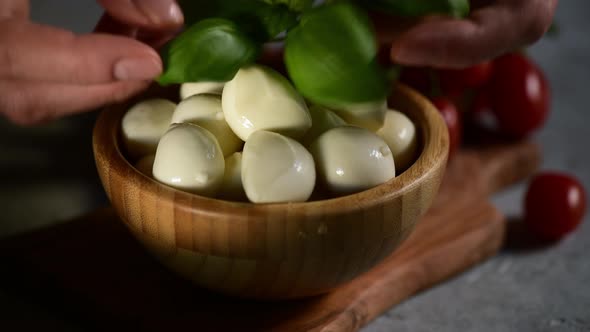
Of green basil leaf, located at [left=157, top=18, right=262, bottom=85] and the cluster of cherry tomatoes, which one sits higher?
green basil leaf, located at [left=157, top=18, right=262, bottom=85]

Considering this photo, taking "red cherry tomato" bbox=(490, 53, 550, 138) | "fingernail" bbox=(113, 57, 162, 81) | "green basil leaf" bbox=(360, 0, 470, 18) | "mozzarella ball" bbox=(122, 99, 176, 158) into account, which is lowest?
"red cherry tomato" bbox=(490, 53, 550, 138)

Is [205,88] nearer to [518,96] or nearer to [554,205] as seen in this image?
[554,205]

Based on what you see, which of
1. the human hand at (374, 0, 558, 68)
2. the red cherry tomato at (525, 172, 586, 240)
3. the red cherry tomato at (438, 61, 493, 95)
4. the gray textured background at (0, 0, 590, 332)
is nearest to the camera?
the human hand at (374, 0, 558, 68)

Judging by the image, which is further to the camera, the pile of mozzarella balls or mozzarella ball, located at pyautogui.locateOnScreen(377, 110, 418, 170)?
mozzarella ball, located at pyautogui.locateOnScreen(377, 110, 418, 170)

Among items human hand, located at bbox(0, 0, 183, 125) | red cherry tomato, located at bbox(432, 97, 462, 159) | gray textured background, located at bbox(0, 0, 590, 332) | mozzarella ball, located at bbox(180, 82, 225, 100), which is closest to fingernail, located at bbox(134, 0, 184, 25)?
human hand, located at bbox(0, 0, 183, 125)

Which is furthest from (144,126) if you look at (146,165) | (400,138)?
(400,138)

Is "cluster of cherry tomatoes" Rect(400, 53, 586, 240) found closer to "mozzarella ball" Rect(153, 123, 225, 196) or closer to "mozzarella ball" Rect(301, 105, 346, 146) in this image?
"mozzarella ball" Rect(301, 105, 346, 146)
